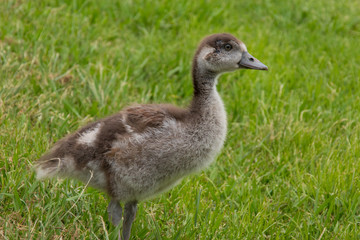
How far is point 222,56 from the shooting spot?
493cm

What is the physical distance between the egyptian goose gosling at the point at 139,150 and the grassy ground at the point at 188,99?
0.28 metres

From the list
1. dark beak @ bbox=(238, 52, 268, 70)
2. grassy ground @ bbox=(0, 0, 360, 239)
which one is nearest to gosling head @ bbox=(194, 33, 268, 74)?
dark beak @ bbox=(238, 52, 268, 70)

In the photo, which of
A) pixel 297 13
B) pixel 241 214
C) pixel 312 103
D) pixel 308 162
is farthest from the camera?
pixel 297 13

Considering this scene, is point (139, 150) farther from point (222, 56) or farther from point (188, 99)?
point (188, 99)

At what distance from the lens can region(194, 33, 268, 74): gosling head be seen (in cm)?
490

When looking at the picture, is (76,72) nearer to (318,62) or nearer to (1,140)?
(1,140)

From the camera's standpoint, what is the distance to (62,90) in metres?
6.81

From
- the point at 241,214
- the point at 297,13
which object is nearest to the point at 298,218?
the point at 241,214

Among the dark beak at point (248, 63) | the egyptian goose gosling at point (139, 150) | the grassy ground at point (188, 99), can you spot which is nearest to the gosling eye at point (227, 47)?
the dark beak at point (248, 63)

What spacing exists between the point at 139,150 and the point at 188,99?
9.76ft

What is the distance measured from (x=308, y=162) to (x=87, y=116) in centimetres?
245

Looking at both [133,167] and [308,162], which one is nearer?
[133,167]

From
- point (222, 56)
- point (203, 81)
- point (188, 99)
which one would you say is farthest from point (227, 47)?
point (188, 99)

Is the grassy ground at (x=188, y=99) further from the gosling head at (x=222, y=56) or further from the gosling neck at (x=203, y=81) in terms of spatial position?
the gosling head at (x=222, y=56)
